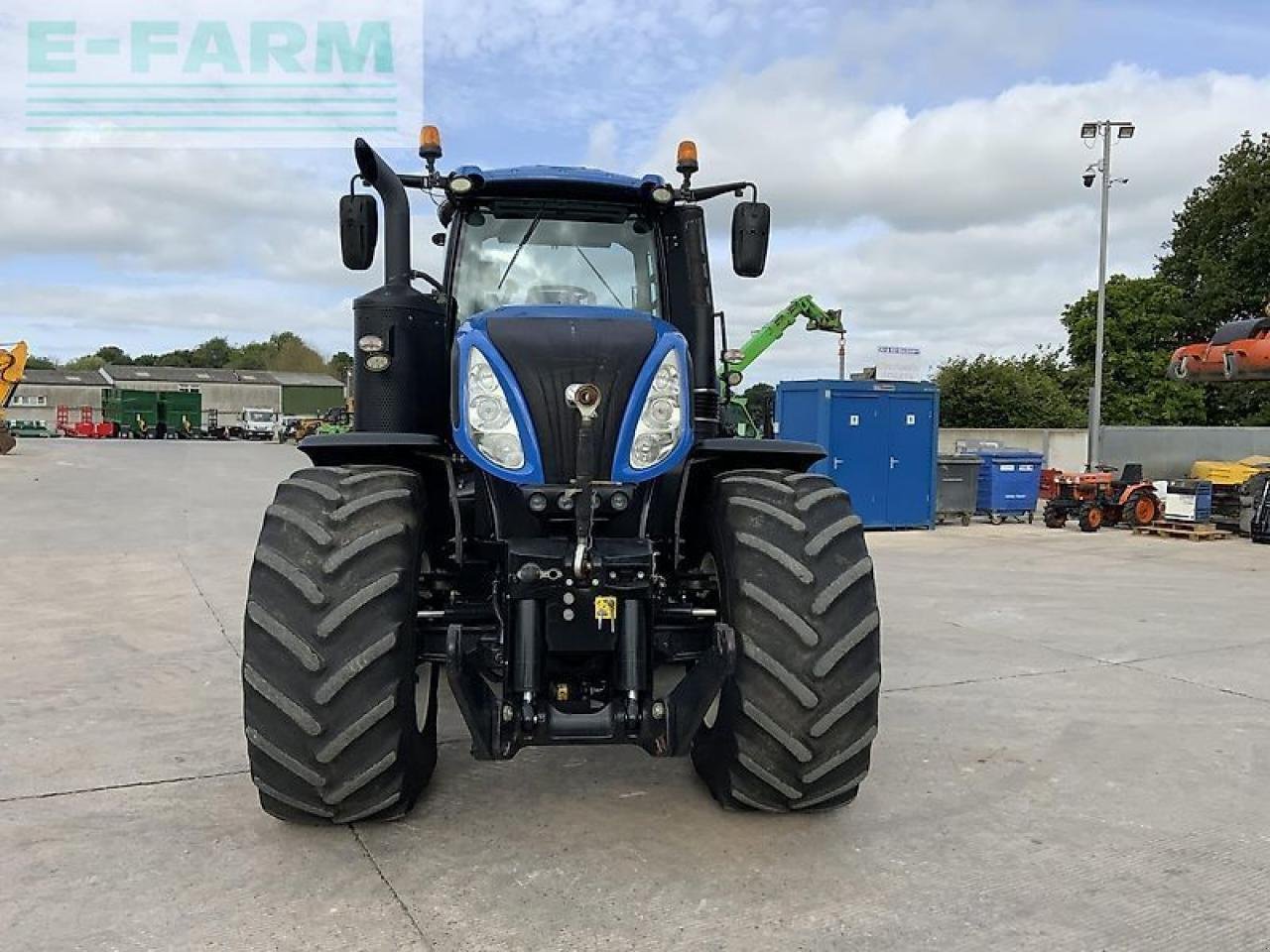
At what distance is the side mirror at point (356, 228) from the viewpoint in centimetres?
474

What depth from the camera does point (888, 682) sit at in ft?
19.4

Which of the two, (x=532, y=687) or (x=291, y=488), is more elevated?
(x=291, y=488)

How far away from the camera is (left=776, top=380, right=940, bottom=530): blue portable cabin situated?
49.0 feet

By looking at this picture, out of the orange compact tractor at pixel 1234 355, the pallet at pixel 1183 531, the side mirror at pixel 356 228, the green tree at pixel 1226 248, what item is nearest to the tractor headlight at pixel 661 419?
the side mirror at pixel 356 228

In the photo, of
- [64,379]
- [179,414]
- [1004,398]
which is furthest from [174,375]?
[1004,398]

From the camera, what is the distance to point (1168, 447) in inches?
776

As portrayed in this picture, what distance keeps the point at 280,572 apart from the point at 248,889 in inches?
38.7

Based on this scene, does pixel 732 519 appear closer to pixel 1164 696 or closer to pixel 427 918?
pixel 427 918

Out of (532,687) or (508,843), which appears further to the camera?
(508,843)

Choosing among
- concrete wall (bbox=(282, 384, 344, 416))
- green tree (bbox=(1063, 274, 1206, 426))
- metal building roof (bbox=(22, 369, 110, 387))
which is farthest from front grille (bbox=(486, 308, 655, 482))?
metal building roof (bbox=(22, 369, 110, 387))

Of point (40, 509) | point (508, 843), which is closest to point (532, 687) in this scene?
point (508, 843)

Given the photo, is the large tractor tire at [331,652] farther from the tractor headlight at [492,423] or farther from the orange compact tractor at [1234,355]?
the orange compact tractor at [1234,355]

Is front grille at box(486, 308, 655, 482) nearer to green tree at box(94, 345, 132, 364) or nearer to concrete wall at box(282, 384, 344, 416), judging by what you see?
concrete wall at box(282, 384, 344, 416)

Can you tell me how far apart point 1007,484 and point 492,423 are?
48.7 ft
